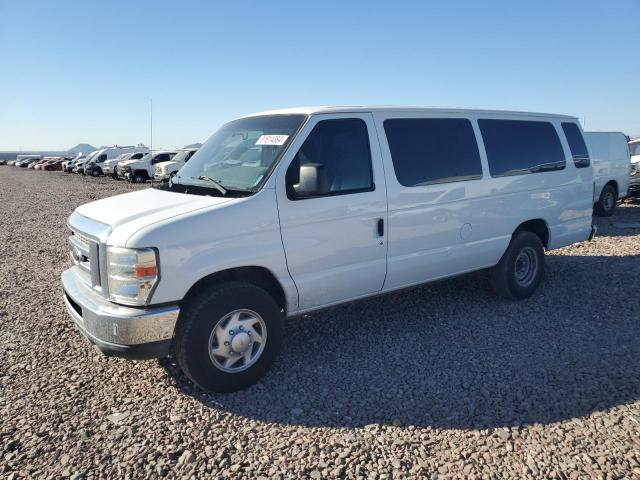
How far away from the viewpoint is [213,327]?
3.55 m

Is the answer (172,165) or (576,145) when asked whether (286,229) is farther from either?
(172,165)

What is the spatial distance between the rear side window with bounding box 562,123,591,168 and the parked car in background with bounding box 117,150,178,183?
24820mm

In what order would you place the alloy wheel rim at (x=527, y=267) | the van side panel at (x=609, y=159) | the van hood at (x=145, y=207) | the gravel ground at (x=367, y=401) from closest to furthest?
the gravel ground at (x=367, y=401) < the van hood at (x=145, y=207) < the alloy wheel rim at (x=527, y=267) < the van side panel at (x=609, y=159)

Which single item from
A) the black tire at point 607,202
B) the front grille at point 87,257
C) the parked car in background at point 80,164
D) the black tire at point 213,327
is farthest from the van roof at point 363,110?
the parked car in background at point 80,164

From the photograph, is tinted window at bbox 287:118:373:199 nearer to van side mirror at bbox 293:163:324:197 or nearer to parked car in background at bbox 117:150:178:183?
van side mirror at bbox 293:163:324:197

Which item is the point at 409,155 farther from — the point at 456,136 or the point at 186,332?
the point at 186,332

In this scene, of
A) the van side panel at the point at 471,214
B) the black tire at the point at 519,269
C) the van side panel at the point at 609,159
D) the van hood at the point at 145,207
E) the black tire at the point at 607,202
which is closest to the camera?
the van hood at the point at 145,207

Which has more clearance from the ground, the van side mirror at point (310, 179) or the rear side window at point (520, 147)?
the rear side window at point (520, 147)

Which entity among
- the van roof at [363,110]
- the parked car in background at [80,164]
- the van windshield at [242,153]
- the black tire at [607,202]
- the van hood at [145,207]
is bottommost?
the parked car in background at [80,164]

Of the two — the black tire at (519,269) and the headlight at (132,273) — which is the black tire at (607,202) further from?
the headlight at (132,273)

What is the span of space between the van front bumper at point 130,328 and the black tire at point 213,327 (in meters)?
0.12

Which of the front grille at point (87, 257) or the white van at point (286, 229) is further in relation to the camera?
the front grille at point (87, 257)

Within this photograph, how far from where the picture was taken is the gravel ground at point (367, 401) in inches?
115

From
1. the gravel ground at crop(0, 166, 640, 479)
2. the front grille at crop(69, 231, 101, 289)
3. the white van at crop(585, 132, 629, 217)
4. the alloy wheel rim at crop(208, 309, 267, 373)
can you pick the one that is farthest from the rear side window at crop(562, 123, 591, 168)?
the white van at crop(585, 132, 629, 217)
